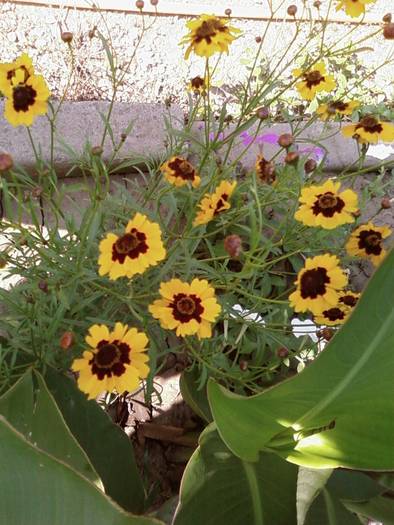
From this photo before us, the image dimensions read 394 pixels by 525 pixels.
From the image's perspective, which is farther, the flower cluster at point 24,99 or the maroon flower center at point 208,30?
the maroon flower center at point 208,30

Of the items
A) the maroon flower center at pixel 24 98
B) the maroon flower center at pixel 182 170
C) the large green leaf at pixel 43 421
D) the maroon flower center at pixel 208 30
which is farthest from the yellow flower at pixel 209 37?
the large green leaf at pixel 43 421

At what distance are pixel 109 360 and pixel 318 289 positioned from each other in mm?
327

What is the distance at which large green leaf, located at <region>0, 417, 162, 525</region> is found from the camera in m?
0.75

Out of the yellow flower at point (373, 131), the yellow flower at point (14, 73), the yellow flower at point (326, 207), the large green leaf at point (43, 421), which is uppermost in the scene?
the yellow flower at point (373, 131)

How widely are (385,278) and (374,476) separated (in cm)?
53

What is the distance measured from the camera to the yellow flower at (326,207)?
3.21 feet

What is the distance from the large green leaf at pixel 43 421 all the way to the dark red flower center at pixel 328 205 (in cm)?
50

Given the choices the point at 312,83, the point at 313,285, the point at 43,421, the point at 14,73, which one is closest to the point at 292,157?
the point at 313,285

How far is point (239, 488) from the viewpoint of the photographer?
1060 millimetres

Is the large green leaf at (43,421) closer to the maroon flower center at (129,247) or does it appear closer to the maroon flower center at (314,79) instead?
the maroon flower center at (129,247)

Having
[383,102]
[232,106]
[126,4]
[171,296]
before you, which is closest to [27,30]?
[126,4]

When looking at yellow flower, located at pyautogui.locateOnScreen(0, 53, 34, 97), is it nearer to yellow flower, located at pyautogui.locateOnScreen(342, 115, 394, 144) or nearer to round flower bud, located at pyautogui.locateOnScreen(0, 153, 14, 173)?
round flower bud, located at pyautogui.locateOnScreen(0, 153, 14, 173)

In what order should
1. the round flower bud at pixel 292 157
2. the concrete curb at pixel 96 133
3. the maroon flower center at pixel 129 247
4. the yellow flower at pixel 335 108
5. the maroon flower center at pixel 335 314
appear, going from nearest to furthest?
the maroon flower center at pixel 129 247
the round flower bud at pixel 292 157
the maroon flower center at pixel 335 314
the yellow flower at pixel 335 108
the concrete curb at pixel 96 133

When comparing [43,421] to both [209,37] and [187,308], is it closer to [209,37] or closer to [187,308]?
[187,308]
